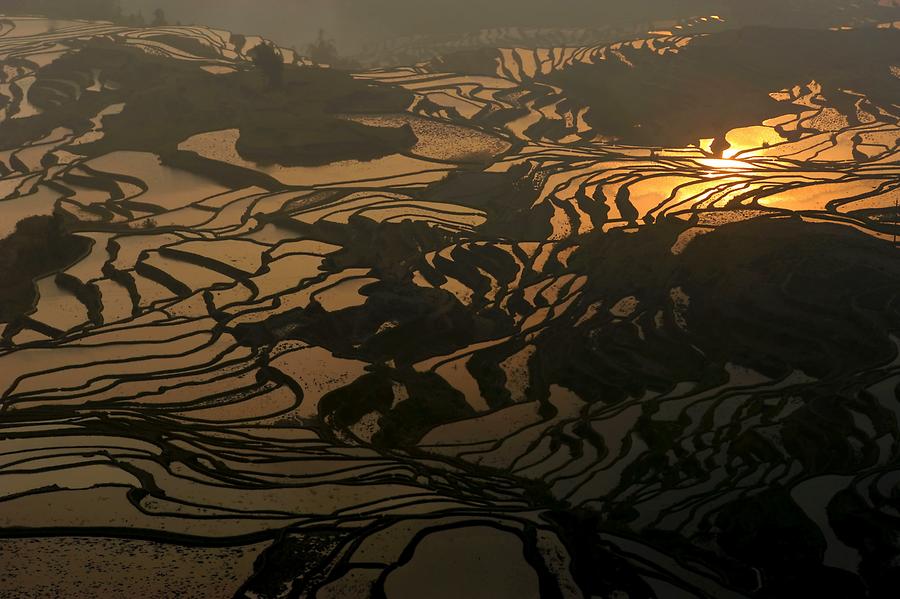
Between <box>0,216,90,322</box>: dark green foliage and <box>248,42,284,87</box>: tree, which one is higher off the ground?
<box>248,42,284,87</box>: tree

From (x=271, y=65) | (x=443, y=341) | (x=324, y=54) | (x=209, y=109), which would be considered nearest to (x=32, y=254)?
(x=443, y=341)

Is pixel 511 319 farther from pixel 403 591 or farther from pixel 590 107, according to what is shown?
pixel 590 107

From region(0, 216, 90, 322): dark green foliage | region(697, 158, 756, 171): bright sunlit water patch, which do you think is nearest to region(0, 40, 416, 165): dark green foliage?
region(0, 216, 90, 322): dark green foliage

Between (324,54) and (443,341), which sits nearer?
(443,341)

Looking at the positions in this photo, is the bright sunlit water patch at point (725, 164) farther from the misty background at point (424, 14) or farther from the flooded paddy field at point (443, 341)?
the misty background at point (424, 14)

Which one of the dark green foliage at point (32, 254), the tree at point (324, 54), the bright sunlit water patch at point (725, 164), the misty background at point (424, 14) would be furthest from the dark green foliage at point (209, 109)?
the misty background at point (424, 14)

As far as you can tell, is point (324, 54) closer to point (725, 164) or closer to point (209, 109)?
point (209, 109)

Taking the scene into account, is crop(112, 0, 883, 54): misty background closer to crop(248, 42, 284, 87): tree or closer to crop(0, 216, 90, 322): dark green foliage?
crop(248, 42, 284, 87): tree

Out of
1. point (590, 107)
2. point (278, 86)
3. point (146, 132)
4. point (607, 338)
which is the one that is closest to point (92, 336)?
point (607, 338)
